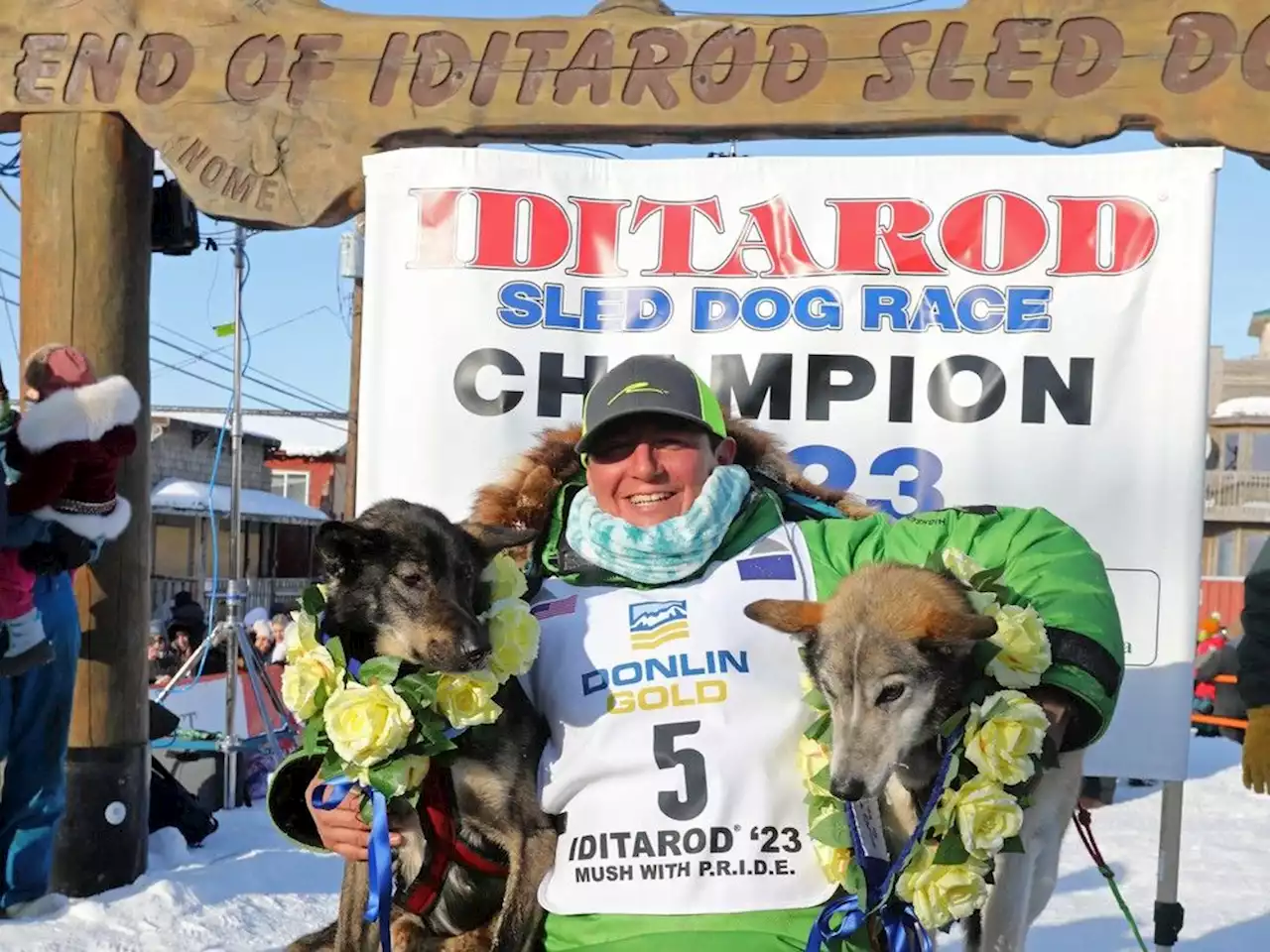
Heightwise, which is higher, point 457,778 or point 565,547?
point 565,547

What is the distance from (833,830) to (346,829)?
87cm

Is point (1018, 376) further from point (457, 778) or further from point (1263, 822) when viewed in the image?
point (1263, 822)

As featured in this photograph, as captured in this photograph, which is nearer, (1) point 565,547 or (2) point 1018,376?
(1) point 565,547

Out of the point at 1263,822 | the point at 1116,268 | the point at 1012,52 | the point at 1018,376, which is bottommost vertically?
the point at 1263,822

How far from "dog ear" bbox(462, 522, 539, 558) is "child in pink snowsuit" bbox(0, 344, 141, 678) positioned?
197 centimetres

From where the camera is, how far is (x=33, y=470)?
12.2ft

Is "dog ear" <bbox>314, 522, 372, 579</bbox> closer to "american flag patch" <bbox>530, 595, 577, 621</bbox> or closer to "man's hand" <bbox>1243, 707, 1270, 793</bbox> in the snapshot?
"american flag patch" <bbox>530, 595, 577, 621</bbox>


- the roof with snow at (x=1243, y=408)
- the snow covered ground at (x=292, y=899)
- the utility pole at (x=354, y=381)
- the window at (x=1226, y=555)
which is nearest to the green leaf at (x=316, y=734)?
the utility pole at (x=354, y=381)

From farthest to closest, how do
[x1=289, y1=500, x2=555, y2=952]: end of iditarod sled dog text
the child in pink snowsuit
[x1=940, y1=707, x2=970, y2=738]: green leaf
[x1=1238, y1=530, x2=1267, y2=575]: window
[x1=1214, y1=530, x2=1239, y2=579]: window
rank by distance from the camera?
[x1=1214, y1=530, x2=1239, y2=579]: window < [x1=1238, y1=530, x2=1267, y2=575]: window < the child in pink snowsuit < [x1=289, y1=500, x2=555, y2=952]: end of iditarod sled dog text < [x1=940, y1=707, x2=970, y2=738]: green leaf

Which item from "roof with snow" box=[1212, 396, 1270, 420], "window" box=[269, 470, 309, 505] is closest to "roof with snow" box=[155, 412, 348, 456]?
"window" box=[269, 470, 309, 505]

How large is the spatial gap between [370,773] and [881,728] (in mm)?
855

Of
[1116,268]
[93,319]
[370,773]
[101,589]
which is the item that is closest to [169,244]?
[93,319]

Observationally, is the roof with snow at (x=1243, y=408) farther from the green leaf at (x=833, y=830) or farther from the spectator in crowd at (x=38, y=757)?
the green leaf at (x=833, y=830)

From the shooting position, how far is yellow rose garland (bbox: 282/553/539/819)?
1.90 meters
